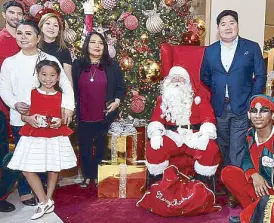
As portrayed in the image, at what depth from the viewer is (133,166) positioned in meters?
4.34

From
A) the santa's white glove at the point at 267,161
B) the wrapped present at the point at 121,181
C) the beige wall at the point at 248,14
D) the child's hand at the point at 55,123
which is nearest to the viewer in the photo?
the santa's white glove at the point at 267,161

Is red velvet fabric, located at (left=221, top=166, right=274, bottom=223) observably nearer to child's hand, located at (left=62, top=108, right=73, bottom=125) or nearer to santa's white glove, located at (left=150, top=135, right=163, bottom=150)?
santa's white glove, located at (left=150, top=135, right=163, bottom=150)

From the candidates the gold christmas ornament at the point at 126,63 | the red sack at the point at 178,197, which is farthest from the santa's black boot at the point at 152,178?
the gold christmas ornament at the point at 126,63

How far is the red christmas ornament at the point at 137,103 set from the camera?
5188 mm

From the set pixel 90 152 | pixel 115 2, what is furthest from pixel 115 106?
pixel 115 2

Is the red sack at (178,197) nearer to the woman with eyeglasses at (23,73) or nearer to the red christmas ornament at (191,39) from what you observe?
the woman with eyeglasses at (23,73)

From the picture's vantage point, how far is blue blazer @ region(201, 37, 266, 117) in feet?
13.7

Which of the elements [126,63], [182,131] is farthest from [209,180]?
[126,63]

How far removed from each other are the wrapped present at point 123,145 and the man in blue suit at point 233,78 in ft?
2.50

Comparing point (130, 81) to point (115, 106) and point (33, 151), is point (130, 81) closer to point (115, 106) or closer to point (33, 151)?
point (115, 106)

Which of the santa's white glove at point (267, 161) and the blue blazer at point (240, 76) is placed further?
the blue blazer at point (240, 76)

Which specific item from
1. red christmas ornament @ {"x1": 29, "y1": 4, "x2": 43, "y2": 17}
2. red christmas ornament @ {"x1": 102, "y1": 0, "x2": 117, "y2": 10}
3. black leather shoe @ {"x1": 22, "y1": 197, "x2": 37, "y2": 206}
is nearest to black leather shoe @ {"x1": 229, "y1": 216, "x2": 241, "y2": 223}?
black leather shoe @ {"x1": 22, "y1": 197, "x2": 37, "y2": 206}

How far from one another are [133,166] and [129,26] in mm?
1499

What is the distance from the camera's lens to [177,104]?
4195 mm
